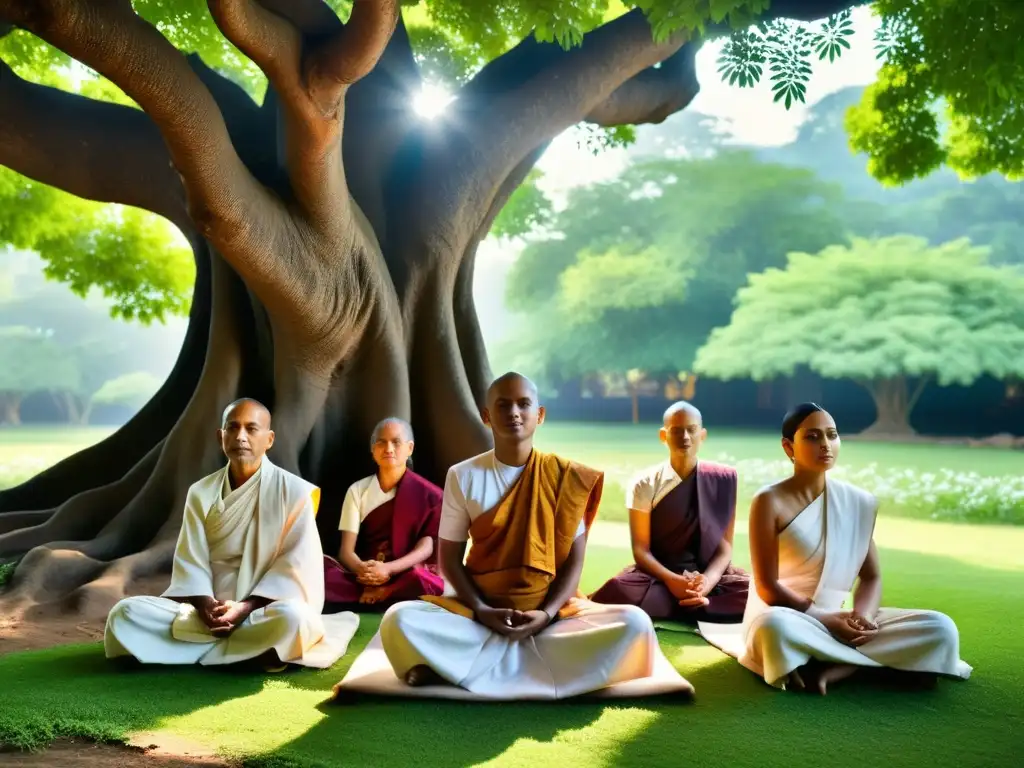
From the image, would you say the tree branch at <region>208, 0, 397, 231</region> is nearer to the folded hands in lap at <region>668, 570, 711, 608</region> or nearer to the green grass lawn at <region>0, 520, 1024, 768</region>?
the green grass lawn at <region>0, 520, 1024, 768</region>

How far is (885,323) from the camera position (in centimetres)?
1723

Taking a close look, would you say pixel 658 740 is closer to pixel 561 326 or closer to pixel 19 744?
pixel 19 744

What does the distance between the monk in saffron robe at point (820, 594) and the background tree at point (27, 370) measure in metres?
22.1

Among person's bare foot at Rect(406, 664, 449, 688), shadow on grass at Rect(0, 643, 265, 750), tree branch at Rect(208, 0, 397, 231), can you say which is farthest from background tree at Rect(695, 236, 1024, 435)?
shadow on grass at Rect(0, 643, 265, 750)

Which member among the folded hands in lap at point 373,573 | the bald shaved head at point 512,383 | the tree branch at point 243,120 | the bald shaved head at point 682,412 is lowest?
the folded hands in lap at point 373,573

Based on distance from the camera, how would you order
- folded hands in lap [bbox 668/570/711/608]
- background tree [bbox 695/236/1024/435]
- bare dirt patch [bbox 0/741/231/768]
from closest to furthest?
→ bare dirt patch [bbox 0/741/231/768] → folded hands in lap [bbox 668/570/711/608] → background tree [bbox 695/236/1024/435]

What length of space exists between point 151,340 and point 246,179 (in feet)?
71.2

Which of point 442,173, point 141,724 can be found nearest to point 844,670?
point 141,724

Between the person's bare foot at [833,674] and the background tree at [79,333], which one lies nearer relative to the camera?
the person's bare foot at [833,674]

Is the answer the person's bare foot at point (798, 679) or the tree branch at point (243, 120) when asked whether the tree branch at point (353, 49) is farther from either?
the person's bare foot at point (798, 679)

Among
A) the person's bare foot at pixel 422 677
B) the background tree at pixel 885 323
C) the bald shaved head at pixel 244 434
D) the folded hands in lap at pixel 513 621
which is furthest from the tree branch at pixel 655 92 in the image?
the background tree at pixel 885 323

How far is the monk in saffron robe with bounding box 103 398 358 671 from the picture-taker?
412cm

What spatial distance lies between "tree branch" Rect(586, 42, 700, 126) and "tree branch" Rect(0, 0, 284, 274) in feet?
12.0

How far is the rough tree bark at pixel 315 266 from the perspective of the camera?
217 inches
